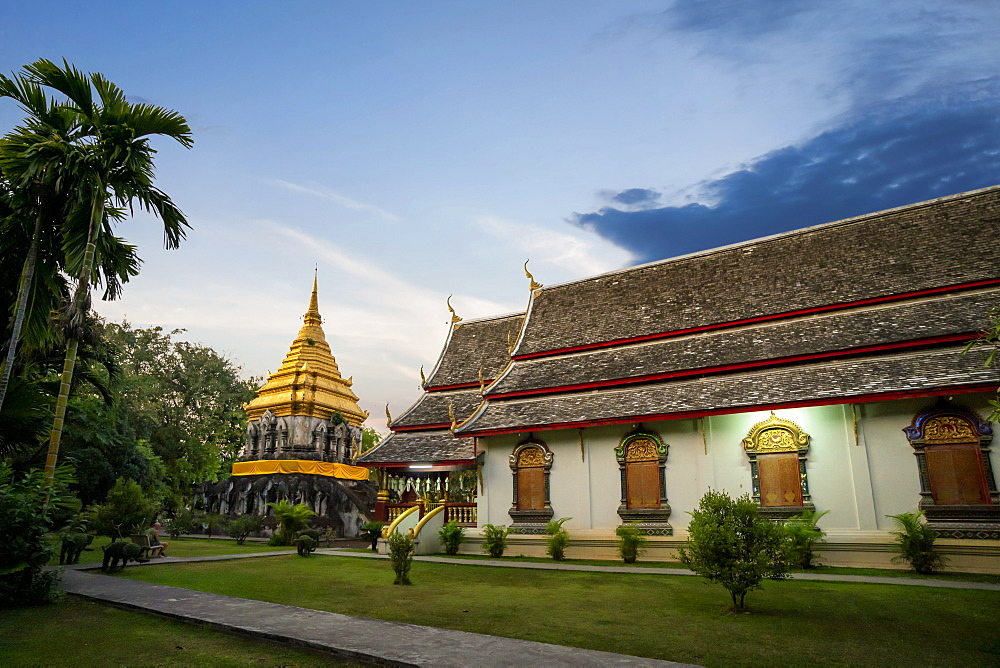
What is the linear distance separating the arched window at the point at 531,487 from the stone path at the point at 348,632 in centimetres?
762

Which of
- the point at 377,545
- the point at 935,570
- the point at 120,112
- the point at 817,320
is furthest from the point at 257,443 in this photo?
the point at 935,570

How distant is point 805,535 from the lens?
10906mm

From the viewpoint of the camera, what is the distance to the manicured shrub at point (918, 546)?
33.9 feet

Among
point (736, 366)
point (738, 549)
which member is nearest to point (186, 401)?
point (736, 366)

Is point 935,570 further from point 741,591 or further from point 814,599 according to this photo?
point 741,591

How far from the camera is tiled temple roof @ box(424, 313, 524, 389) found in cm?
1981

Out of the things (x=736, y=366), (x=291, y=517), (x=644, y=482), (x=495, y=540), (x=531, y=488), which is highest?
(x=736, y=366)

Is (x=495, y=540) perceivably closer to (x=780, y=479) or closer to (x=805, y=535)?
(x=780, y=479)

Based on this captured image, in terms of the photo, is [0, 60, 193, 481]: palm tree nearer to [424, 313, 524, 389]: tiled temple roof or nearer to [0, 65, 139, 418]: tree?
[0, 65, 139, 418]: tree

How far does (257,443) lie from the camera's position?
27.3 m

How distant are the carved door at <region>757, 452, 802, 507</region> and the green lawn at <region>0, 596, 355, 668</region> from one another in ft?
33.6

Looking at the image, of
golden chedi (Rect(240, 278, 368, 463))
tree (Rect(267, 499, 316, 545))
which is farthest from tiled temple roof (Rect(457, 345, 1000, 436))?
golden chedi (Rect(240, 278, 368, 463))

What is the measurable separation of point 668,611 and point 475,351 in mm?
14459

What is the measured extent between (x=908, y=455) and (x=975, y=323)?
9.86 feet
